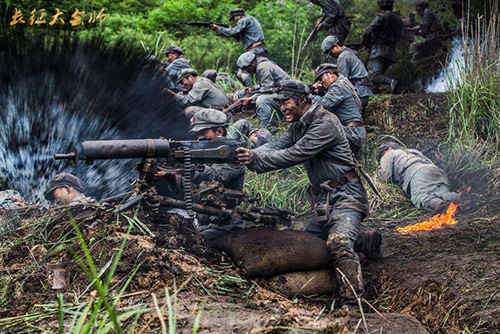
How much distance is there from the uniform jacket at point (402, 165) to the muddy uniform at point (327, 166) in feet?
9.62

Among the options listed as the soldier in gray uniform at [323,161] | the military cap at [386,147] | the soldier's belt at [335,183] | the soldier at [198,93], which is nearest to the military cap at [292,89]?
the soldier in gray uniform at [323,161]

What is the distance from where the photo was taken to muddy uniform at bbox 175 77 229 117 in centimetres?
999

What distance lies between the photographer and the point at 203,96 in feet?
33.1

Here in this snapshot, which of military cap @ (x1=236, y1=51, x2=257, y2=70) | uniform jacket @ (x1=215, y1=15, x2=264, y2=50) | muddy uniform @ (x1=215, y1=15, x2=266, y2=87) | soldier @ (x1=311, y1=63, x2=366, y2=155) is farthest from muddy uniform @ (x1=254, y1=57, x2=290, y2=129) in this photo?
soldier @ (x1=311, y1=63, x2=366, y2=155)

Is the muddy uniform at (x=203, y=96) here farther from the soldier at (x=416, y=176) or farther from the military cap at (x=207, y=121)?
the military cap at (x=207, y=121)

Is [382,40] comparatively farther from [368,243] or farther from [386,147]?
[368,243]

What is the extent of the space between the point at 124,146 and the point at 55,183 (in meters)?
1.99

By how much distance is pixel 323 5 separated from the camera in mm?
11164

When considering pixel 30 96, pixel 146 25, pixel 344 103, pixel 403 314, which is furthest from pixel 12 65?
pixel 146 25

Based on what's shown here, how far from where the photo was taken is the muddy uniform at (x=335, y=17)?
1114 cm

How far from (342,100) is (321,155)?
3133 millimetres

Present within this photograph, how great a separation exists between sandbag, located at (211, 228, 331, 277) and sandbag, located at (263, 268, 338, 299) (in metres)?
0.05

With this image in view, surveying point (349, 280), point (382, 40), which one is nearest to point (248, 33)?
point (382, 40)

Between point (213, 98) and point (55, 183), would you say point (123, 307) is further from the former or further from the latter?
point (213, 98)
